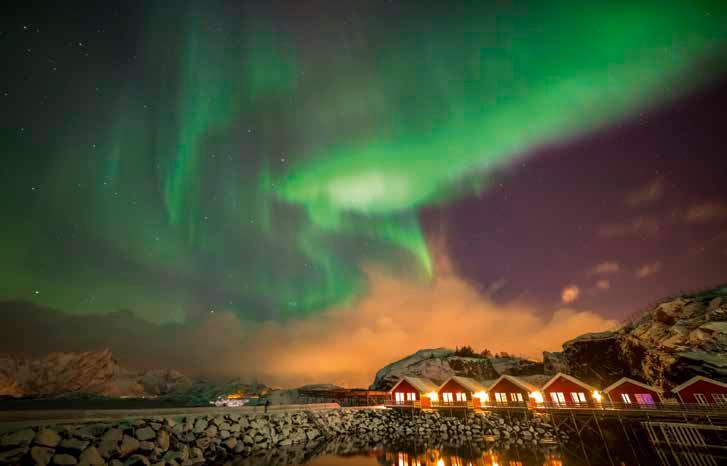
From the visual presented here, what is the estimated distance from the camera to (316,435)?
37.6 metres

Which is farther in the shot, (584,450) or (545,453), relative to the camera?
(584,450)

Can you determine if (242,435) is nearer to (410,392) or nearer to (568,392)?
(410,392)

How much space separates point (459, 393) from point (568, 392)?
1674 centimetres

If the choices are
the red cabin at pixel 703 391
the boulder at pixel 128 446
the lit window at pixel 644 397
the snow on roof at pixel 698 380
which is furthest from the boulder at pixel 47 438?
the lit window at pixel 644 397

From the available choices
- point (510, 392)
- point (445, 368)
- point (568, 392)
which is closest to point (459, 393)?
point (510, 392)

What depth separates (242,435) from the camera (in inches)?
1179

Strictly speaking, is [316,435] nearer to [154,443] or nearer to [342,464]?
[342,464]

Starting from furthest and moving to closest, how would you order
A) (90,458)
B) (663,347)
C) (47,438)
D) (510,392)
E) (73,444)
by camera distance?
(510,392), (663,347), (73,444), (90,458), (47,438)

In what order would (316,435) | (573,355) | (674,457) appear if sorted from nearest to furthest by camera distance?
(674,457), (316,435), (573,355)

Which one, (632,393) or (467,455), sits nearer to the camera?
(467,455)

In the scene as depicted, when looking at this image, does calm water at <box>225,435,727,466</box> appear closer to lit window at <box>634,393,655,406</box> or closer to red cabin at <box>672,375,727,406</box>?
red cabin at <box>672,375,727,406</box>

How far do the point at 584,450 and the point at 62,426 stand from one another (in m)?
47.6

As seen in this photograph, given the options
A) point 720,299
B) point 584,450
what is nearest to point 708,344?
point 720,299

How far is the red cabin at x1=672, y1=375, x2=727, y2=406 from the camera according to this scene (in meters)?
36.6
